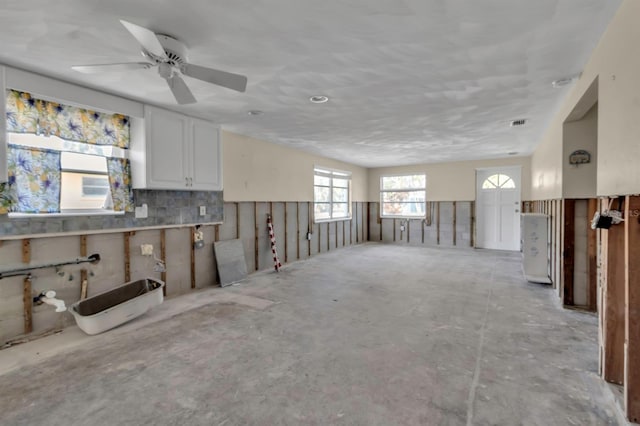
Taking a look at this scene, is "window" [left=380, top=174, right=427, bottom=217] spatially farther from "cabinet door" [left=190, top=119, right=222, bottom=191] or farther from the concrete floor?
"cabinet door" [left=190, top=119, right=222, bottom=191]

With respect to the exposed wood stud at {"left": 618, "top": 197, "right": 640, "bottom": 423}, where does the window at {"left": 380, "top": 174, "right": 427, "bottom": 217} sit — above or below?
above

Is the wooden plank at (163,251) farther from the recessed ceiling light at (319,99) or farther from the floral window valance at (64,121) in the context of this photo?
the recessed ceiling light at (319,99)

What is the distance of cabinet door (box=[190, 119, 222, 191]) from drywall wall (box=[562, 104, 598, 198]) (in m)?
4.69

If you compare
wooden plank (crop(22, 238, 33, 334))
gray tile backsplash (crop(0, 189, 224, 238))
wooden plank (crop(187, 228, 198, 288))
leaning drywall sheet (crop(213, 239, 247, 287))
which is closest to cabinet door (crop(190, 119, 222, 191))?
gray tile backsplash (crop(0, 189, 224, 238))

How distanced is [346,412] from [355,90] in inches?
117

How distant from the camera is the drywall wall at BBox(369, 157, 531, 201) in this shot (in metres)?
7.58

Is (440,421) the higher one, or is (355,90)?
(355,90)

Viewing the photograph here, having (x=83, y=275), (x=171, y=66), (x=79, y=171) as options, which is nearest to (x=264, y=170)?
(x=79, y=171)

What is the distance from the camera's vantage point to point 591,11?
1879 mm

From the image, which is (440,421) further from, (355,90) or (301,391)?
(355,90)

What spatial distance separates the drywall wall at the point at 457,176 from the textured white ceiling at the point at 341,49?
4.04 m

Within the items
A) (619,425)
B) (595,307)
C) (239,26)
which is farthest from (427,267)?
(239,26)

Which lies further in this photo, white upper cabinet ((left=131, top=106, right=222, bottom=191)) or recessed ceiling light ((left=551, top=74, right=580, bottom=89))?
white upper cabinet ((left=131, top=106, right=222, bottom=191))

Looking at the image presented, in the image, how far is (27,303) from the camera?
2.94m
